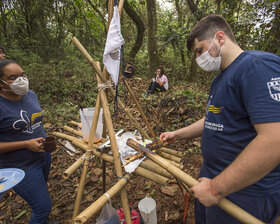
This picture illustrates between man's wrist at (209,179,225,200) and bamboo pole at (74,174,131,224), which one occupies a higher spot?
man's wrist at (209,179,225,200)

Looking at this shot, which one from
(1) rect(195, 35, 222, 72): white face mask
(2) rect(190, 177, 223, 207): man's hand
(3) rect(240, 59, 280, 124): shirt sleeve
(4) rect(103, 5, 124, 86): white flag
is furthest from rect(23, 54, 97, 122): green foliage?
(3) rect(240, 59, 280, 124): shirt sleeve

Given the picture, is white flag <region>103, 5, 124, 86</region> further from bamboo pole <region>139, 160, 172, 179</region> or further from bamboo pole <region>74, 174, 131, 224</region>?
bamboo pole <region>74, 174, 131, 224</region>

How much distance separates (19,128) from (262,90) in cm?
232

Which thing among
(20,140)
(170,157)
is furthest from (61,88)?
(170,157)

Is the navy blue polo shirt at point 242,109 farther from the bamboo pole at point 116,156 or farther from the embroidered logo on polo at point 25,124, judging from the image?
the embroidered logo on polo at point 25,124

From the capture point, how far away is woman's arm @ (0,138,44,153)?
1807 mm

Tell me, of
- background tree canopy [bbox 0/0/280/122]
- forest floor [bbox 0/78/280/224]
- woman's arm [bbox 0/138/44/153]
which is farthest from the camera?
background tree canopy [bbox 0/0/280/122]

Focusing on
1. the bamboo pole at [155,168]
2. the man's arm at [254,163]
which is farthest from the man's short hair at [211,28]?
the bamboo pole at [155,168]

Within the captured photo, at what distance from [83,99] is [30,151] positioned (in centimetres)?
448

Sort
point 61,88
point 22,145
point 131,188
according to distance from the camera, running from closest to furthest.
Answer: point 22,145, point 131,188, point 61,88

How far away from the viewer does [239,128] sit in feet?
3.69

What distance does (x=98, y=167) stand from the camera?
374 centimetres

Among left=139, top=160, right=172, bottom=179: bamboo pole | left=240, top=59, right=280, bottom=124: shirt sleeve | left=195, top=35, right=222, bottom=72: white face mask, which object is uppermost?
left=195, top=35, right=222, bottom=72: white face mask

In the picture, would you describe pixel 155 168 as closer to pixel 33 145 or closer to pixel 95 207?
pixel 95 207
